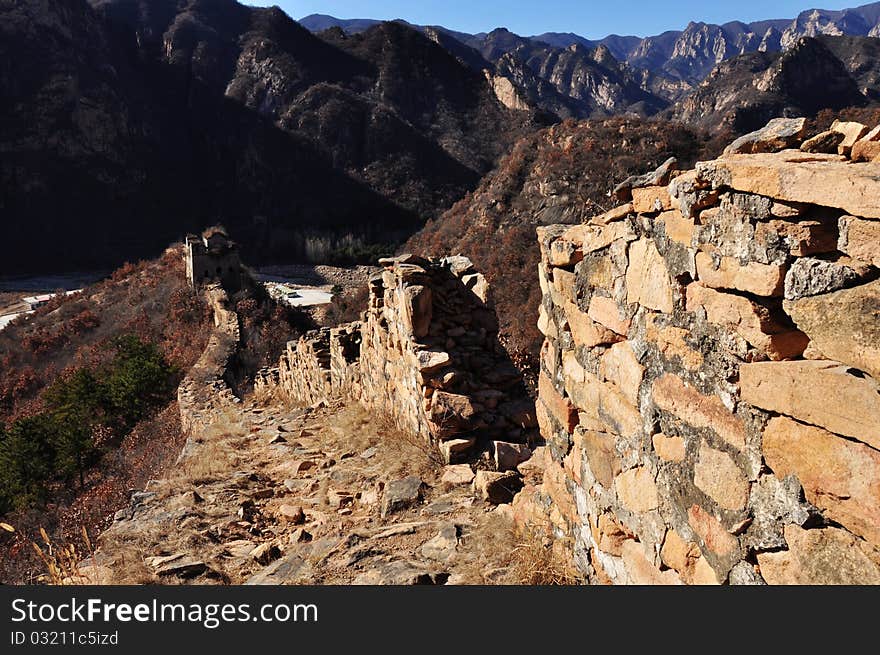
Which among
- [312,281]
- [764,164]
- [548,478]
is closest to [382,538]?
[548,478]

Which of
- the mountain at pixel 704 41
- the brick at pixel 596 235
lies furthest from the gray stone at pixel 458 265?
the mountain at pixel 704 41

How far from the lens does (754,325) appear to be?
7.40 feet

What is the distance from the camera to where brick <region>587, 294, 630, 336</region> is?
317 centimetres

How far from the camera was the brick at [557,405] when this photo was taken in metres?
3.92

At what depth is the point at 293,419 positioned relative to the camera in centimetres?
927

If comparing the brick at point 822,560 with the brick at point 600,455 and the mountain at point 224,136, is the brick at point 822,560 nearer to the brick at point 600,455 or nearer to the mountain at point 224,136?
the brick at point 600,455

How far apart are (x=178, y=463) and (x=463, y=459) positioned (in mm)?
4175

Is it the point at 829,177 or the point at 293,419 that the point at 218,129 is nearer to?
the point at 293,419

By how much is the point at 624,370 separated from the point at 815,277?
1222 millimetres

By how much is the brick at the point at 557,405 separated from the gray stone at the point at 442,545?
3.66 feet

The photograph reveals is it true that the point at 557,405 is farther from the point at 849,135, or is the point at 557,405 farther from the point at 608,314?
the point at 849,135

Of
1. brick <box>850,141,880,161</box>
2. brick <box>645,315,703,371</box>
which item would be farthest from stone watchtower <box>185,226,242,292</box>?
brick <box>850,141,880,161</box>

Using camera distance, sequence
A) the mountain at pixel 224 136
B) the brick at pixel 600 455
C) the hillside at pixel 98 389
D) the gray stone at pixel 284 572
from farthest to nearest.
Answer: the mountain at pixel 224 136 → the hillside at pixel 98 389 → the gray stone at pixel 284 572 → the brick at pixel 600 455

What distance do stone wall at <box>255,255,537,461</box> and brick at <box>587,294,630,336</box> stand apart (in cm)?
271
